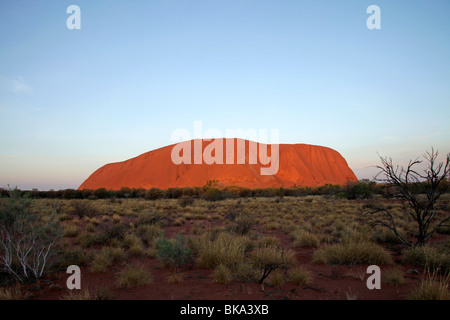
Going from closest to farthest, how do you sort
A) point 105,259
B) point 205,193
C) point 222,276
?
point 222,276 → point 105,259 → point 205,193

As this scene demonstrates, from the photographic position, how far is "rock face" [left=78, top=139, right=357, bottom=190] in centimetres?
7769

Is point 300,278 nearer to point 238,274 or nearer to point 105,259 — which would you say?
point 238,274

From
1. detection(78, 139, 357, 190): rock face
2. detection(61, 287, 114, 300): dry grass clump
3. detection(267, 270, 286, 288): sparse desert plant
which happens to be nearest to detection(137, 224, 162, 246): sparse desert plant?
detection(61, 287, 114, 300): dry grass clump

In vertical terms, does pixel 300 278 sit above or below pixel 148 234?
above

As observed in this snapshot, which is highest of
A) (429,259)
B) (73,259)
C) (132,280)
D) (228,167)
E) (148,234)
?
(228,167)

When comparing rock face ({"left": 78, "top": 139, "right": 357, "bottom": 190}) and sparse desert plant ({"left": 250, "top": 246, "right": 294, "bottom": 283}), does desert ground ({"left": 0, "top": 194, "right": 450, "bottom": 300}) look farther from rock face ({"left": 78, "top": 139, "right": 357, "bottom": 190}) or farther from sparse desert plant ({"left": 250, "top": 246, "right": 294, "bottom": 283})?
rock face ({"left": 78, "top": 139, "right": 357, "bottom": 190})

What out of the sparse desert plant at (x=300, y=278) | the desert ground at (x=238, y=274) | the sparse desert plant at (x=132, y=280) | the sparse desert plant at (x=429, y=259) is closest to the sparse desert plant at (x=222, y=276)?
the desert ground at (x=238, y=274)

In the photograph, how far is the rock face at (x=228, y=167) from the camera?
77.7 meters

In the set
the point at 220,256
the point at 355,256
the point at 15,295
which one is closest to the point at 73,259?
the point at 15,295

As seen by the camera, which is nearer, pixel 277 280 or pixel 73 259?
pixel 277 280

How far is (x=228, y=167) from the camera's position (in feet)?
259
